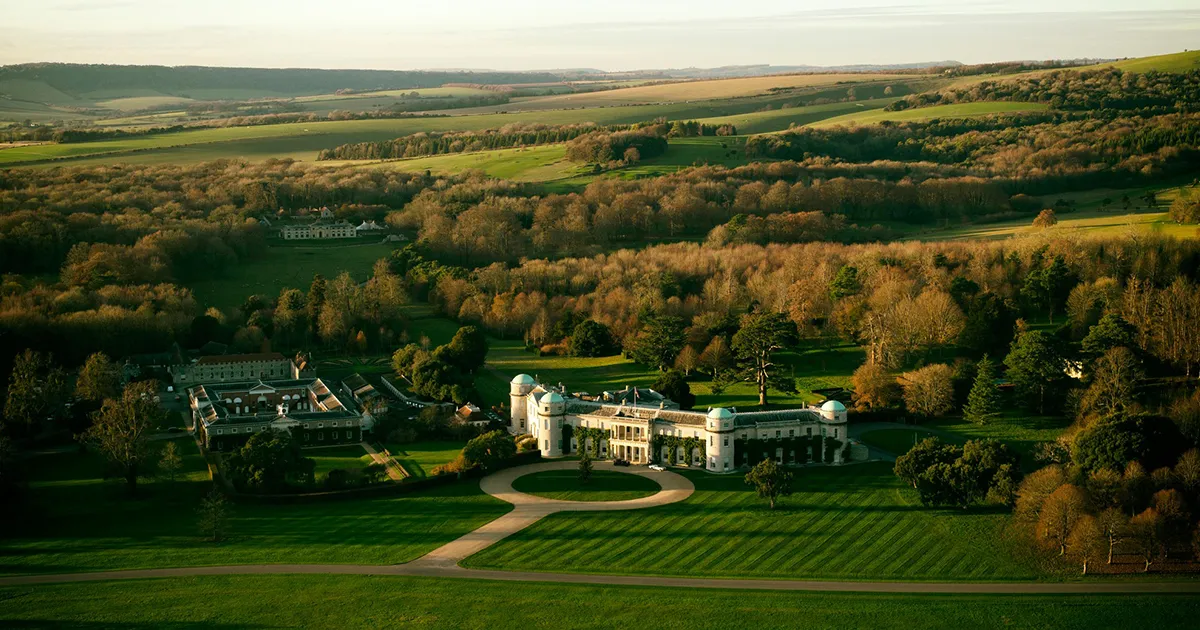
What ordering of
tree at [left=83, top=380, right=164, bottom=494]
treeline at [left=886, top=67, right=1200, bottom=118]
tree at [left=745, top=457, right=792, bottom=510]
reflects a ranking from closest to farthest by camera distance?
tree at [left=745, top=457, right=792, bottom=510] → tree at [left=83, top=380, right=164, bottom=494] → treeline at [left=886, top=67, right=1200, bottom=118]

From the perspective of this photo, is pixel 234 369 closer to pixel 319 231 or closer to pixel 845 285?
pixel 319 231

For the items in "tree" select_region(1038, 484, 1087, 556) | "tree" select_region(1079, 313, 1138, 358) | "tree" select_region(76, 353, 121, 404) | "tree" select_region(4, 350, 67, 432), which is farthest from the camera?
"tree" select_region(76, 353, 121, 404)

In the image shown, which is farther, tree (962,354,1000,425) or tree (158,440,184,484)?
tree (962,354,1000,425)

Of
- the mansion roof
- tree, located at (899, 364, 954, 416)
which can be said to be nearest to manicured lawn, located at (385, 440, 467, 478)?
the mansion roof

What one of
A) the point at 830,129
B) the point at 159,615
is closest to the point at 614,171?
the point at 830,129

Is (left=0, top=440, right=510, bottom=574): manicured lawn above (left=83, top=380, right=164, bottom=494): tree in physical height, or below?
below

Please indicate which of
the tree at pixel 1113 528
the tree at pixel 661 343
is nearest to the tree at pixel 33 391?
the tree at pixel 661 343

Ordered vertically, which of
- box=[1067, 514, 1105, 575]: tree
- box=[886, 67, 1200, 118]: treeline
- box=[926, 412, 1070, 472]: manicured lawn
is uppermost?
box=[886, 67, 1200, 118]: treeline

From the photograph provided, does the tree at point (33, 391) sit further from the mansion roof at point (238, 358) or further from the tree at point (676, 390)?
the tree at point (676, 390)

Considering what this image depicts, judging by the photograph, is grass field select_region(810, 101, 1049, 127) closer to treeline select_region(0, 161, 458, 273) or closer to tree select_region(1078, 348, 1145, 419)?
treeline select_region(0, 161, 458, 273)
